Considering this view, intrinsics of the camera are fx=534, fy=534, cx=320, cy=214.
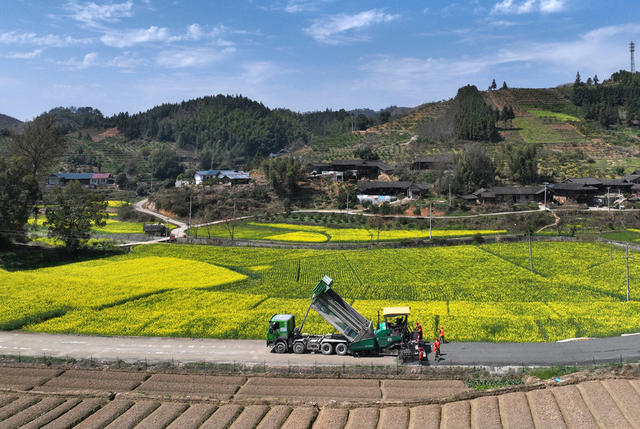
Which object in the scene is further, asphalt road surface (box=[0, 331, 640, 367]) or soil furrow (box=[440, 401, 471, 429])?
asphalt road surface (box=[0, 331, 640, 367])

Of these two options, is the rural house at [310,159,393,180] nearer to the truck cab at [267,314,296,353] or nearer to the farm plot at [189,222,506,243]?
the farm plot at [189,222,506,243]

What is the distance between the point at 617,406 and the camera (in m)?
20.5

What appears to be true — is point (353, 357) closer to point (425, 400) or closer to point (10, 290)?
point (425, 400)

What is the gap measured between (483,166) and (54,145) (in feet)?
247

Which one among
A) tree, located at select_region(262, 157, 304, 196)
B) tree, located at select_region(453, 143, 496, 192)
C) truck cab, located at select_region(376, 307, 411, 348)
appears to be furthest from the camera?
tree, located at select_region(262, 157, 304, 196)

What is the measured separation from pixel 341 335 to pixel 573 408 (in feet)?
39.6

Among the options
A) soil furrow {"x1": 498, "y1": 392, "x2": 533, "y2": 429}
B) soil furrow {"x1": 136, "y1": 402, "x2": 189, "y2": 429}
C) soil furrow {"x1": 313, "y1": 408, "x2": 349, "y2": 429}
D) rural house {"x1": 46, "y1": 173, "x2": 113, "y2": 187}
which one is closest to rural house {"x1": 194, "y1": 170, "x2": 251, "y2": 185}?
rural house {"x1": 46, "y1": 173, "x2": 113, "y2": 187}

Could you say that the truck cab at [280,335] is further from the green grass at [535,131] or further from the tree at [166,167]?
the green grass at [535,131]

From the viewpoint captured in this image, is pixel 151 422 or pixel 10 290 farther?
pixel 10 290

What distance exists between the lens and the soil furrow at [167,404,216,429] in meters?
19.9

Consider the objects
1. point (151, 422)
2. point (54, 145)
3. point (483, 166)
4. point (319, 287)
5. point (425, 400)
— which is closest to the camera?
point (151, 422)

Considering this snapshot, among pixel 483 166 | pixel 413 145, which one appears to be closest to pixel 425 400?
pixel 483 166

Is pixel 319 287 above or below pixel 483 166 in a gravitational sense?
below

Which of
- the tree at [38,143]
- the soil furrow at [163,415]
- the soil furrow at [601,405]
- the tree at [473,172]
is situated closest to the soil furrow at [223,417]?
the soil furrow at [163,415]
